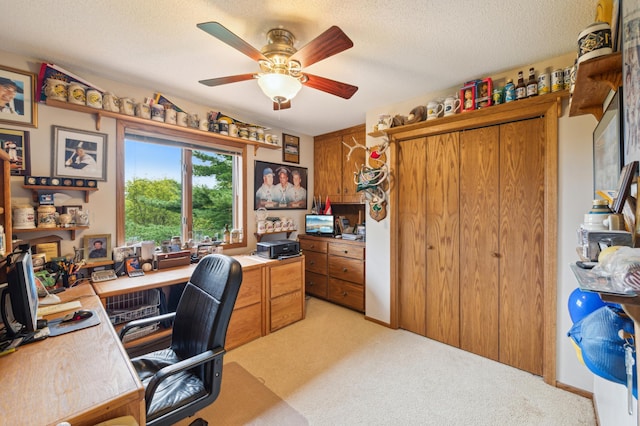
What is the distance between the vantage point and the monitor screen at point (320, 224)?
12.2 feet

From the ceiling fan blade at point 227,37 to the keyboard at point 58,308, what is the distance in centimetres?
173

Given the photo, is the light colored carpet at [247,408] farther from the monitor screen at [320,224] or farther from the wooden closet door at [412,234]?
the monitor screen at [320,224]

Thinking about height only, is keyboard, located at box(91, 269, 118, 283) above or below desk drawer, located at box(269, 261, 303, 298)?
above

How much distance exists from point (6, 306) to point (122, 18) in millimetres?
1629

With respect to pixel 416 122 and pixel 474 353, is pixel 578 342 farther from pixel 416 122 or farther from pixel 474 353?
pixel 416 122

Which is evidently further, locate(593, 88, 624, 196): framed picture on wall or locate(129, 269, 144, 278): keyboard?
locate(129, 269, 144, 278): keyboard

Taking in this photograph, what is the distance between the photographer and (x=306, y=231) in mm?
4023

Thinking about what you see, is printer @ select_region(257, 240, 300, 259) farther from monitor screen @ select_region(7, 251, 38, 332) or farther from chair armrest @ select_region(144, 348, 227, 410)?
monitor screen @ select_region(7, 251, 38, 332)

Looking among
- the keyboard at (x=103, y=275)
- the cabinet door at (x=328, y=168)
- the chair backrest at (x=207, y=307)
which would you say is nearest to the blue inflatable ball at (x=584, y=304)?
the chair backrest at (x=207, y=307)

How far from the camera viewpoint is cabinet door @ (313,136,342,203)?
385cm

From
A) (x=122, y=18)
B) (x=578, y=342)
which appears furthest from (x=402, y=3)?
(x=578, y=342)

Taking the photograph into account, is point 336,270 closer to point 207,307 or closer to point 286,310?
point 286,310

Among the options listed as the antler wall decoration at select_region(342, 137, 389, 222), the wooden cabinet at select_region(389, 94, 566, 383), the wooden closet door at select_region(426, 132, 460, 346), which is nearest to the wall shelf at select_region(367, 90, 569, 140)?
the wooden cabinet at select_region(389, 94, 566, 383)

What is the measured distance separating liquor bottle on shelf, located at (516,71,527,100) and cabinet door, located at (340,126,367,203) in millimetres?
1768
